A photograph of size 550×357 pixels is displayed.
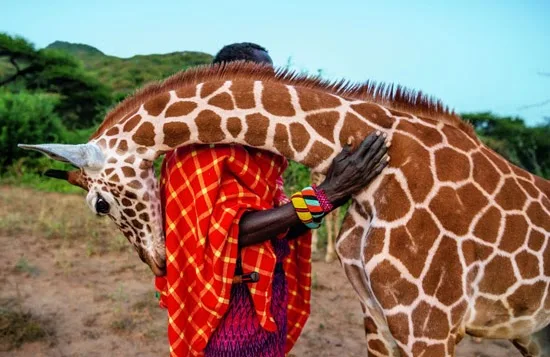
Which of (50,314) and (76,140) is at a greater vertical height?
(76,140)

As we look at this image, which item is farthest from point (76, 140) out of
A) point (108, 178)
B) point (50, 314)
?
point (108, 178)

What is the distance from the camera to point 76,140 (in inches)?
541

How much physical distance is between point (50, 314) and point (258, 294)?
3352mm

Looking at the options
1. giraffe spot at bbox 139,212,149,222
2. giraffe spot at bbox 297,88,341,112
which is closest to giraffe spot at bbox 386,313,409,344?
giraffe spot at bbox 297,88,341,112

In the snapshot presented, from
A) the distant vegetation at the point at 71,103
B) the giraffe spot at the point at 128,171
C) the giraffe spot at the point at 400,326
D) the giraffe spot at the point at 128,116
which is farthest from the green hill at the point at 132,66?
the giraffe spot at the point at 400,326

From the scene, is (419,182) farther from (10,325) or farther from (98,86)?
(98,86)

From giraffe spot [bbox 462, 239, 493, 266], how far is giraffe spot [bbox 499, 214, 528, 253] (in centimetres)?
8

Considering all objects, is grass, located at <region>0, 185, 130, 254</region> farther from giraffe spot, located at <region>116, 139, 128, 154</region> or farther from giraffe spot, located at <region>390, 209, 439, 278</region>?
giraffe spot, located at <region>390, 209, 439, 278</region>

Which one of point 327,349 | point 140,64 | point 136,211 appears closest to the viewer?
point 136,211

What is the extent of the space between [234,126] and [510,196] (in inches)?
42.5

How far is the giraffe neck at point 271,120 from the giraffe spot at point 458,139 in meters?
0.24

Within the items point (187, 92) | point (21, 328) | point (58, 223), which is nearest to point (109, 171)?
point (187, 92)

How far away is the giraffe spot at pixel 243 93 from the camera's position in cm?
203

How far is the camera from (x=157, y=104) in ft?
6.92
